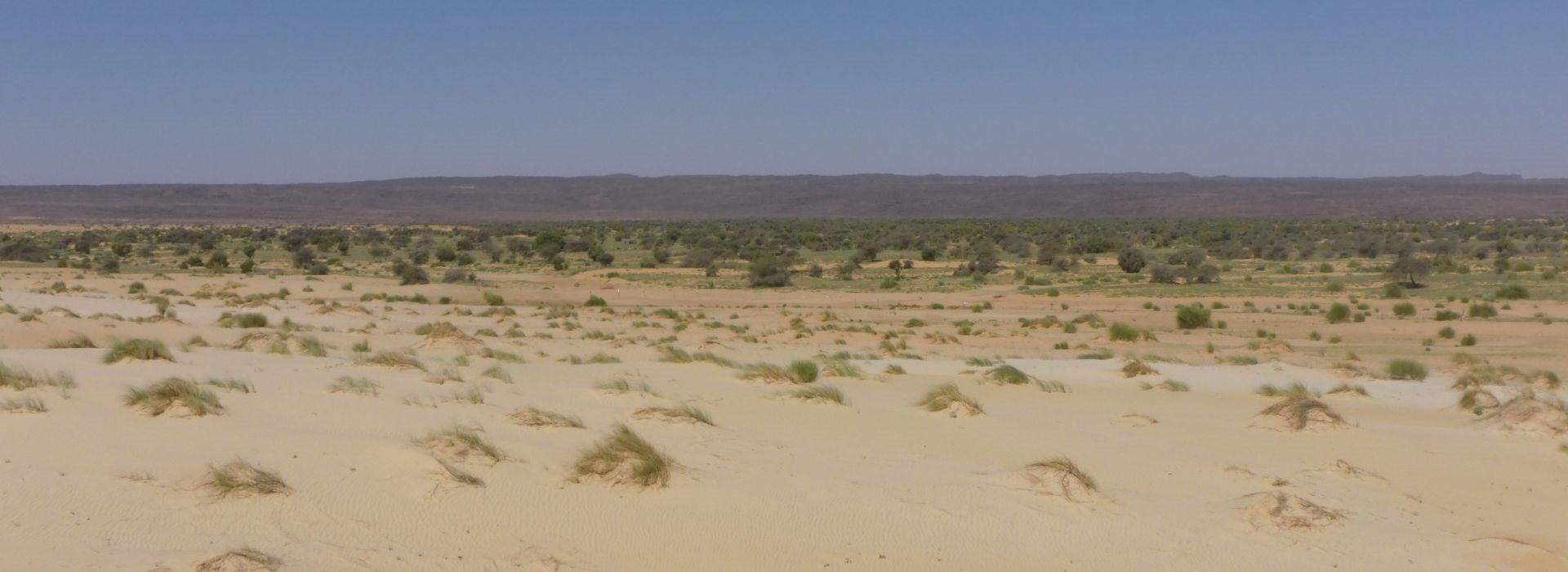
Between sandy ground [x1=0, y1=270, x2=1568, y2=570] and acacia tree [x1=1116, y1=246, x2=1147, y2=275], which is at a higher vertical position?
sandy ground [x1=0, y1=270, x2=1568, y2=570]

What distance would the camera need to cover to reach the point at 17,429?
959cm

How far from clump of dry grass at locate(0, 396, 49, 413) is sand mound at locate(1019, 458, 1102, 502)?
24.6 feet

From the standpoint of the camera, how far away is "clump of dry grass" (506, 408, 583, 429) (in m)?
11.2

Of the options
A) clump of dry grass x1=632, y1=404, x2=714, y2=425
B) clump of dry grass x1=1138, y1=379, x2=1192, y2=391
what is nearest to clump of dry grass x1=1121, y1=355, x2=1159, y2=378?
clump of dry grass x1=1138, y1=379, x2=1192, y2=391

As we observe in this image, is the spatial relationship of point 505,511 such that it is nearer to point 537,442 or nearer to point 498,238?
point 537,442

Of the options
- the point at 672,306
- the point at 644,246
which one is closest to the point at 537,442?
the point at 672,306

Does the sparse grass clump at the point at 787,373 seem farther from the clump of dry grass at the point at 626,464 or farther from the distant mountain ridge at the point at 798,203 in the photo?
the distant mountain ridge at the point at 798,203

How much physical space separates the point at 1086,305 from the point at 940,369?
1889cm

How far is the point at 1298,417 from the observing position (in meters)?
13.7

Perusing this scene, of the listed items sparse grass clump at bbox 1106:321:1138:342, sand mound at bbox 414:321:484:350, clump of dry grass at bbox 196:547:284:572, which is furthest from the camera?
sparse grass clump at bbox 1106:321:1138:342

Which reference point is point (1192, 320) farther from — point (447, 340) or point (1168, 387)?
point (447, 340)

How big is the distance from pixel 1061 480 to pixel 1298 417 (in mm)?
4937

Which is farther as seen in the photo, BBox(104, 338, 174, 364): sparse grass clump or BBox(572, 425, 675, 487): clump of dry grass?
BBox(104, 338, 174, 364): sparse grass clump

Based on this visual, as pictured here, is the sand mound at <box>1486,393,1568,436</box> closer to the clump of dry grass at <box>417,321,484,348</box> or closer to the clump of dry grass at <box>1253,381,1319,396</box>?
the clump of dry grass at <box>1253,381,1319,396</box>
